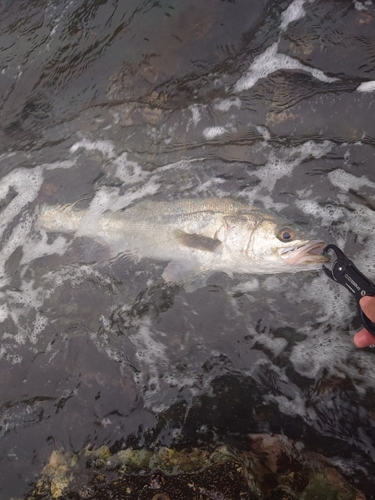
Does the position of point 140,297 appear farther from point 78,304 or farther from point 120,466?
point 120,466

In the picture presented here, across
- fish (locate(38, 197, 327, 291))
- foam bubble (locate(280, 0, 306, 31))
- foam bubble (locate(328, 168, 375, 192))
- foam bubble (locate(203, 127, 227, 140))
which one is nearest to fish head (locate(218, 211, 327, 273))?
fish (locate(38, 197, 327, 291))

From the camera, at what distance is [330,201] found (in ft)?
15.9

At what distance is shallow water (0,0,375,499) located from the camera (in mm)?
4438

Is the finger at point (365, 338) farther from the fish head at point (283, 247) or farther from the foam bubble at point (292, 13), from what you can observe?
the foam bubble at point (292, 13)

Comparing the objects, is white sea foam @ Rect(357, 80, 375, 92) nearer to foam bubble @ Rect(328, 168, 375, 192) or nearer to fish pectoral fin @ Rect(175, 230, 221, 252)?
foam bubble @ Rect(328, 168, 375, 192)

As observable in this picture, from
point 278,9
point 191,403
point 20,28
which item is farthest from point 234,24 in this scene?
point 191,403

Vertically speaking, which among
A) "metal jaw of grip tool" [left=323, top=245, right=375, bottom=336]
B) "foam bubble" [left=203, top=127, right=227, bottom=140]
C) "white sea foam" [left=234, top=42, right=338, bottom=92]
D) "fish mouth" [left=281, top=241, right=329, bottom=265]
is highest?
"white sea foam" [left=234, top=42, right=338, bottom=92]

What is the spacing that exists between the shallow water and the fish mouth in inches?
30.5

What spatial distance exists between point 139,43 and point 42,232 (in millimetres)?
3271

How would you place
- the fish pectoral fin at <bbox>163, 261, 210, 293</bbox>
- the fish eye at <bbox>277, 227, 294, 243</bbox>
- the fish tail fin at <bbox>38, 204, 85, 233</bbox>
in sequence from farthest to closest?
→ the fish tail fin at <bbox>38, 204, 85, 233</bbox> → the fish pectoral fin at <bbox>163, 261, 210, 293</bbox> → the fish eye at <bbox>277, 227, 294, 243</bbox>

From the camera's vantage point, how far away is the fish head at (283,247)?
3998mm

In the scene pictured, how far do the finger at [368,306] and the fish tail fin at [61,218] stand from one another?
3.93 meters

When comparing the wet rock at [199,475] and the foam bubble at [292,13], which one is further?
the foam bubble at [292,13]

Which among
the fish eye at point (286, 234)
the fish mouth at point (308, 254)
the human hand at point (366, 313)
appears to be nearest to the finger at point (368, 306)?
the human hand at point (366, 313)
